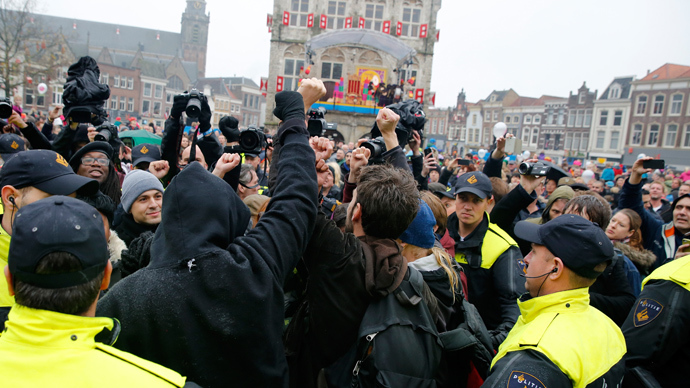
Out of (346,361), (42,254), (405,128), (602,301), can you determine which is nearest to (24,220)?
(42,254)

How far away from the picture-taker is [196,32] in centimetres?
7894

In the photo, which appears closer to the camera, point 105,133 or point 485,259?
point 485,259

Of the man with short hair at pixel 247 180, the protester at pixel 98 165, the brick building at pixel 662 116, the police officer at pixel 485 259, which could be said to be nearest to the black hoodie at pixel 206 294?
the police officer at pixel 485 259

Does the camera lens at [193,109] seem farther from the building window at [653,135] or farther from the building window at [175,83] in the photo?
the building window at [175,83]

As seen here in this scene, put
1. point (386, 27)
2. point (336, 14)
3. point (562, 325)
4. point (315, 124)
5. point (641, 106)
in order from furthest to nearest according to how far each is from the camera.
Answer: point (641, 106), point (336, 14), point (386, 27), point (315, 124), point (562, 325)

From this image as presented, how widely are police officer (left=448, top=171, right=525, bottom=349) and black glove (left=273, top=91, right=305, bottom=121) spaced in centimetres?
175

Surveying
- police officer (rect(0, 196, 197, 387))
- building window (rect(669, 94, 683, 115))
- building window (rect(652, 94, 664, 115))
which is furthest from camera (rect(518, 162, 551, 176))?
building window (rect(652, 94, 664, 115))

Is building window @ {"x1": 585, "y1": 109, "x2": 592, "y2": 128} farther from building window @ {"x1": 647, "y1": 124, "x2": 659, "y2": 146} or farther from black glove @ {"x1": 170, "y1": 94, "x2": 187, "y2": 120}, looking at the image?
black glove @ {"x1": 170, "y1": 94, "x2": 187, "y2": 120}

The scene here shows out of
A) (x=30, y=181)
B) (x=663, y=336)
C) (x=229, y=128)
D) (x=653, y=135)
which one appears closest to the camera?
(x=663, y=336)

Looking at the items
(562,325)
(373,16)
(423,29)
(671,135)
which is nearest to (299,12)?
(373,16)

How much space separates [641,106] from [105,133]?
45632 mm

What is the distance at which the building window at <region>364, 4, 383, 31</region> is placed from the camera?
25.4 metres

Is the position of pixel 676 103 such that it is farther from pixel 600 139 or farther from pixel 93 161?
pixel 93 161

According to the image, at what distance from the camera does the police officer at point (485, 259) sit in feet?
9.05
